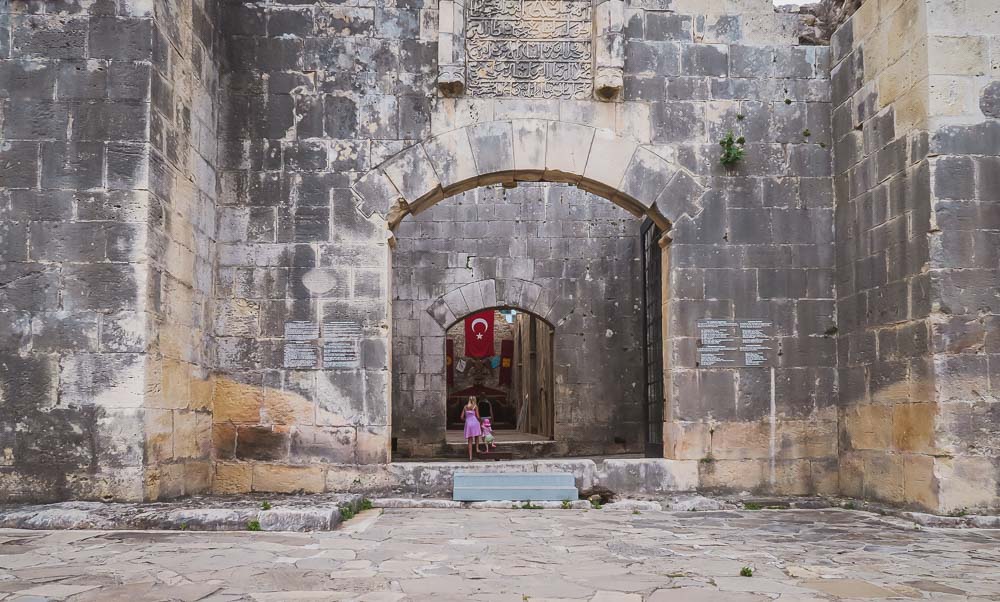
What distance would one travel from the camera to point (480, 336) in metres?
18.4

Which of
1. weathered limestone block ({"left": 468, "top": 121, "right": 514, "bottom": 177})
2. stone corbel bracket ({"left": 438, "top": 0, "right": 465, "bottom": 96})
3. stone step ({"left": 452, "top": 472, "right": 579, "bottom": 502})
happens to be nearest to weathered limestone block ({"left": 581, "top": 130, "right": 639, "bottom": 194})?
weathered limestone block ({"left": 468, "top": 121, "right": 514, "bottom": 177})

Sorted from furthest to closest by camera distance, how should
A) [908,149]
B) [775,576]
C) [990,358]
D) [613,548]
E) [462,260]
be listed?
[462,260], [908,149], [990,358], [613,548], [775,576]

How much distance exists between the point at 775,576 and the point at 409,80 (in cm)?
512

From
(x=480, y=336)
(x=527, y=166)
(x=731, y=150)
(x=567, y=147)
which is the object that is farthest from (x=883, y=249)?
(x=480, y=336)

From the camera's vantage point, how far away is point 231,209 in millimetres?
7574

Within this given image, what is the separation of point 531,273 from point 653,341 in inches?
160

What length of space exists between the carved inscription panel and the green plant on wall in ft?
4.08

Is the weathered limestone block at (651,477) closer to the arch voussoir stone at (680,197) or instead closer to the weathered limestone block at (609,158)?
the arch voussoir stone at (680,197)

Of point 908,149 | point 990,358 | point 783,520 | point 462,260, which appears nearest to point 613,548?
point 783,520

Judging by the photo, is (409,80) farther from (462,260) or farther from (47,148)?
(462,260)

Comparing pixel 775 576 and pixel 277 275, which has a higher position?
pixel 277 275

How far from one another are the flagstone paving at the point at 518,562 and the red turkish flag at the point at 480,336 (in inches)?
474

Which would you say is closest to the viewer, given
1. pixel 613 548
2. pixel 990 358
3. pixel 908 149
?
pixel 613 548

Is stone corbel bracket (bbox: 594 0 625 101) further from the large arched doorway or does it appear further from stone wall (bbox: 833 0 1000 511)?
the large arched doorway
